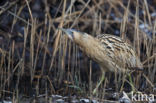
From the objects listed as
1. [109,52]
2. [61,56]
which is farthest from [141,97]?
[61,56]

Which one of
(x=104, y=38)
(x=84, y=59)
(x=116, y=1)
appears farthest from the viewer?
(x=116, y=1)

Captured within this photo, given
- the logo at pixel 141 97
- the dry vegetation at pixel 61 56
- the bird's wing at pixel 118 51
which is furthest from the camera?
the bird's wing at pixel 118 51

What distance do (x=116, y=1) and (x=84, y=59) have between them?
4.15 feet

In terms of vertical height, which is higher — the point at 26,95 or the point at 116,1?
the point at 116,1

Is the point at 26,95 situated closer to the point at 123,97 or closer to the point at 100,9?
the point at 123,97

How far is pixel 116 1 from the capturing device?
6141mm

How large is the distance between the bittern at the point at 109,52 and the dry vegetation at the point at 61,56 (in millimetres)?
137

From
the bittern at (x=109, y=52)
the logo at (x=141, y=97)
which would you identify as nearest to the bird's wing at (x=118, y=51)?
the bittern at (x=109, y=52)

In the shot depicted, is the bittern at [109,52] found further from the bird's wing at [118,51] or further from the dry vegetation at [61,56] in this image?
the dry vegetation at [61,56]

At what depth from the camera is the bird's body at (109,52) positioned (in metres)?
4.20

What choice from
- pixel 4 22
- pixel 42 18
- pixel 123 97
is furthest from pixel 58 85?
pixel 42 18

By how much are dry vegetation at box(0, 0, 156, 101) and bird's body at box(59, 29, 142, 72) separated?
0.14 metres

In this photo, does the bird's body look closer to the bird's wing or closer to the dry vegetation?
the bird's wing

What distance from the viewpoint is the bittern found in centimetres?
420
